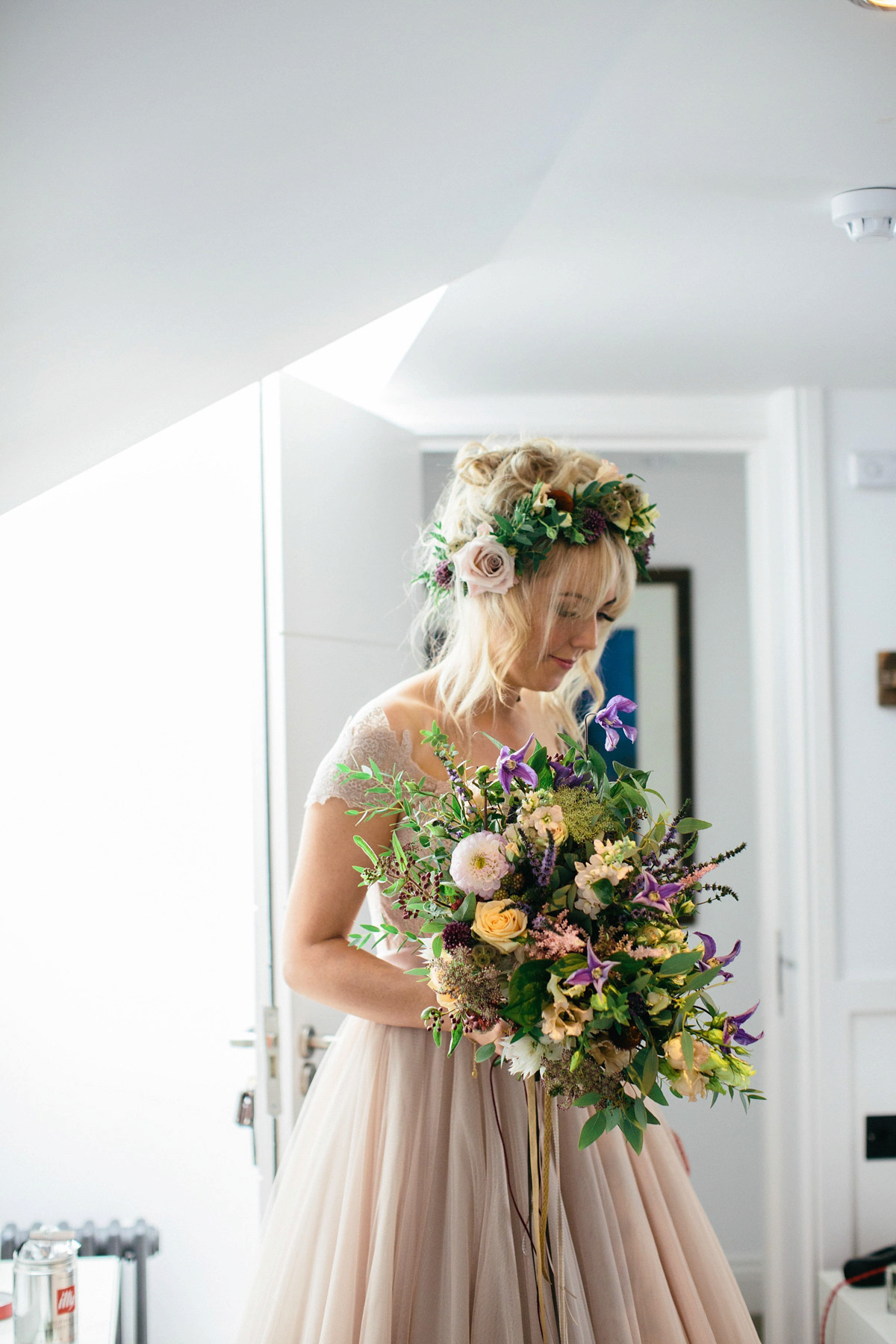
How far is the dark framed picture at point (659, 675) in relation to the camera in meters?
3.62

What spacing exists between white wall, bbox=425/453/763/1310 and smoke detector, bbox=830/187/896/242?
5.98 feet

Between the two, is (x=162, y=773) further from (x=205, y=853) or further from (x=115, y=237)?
(x=115, y=237)

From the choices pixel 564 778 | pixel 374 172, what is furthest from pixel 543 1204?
pixel 374 172

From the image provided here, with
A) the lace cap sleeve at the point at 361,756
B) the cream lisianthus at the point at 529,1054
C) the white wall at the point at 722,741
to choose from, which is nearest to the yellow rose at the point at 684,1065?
the cream lisianthus at the point at 529,1054

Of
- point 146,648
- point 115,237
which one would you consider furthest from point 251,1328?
point 146,648

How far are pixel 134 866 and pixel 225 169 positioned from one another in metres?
1.93

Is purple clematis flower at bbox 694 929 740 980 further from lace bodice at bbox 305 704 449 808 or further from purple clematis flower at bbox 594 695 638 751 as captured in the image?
lace bodice at bbox 305 704 449 808

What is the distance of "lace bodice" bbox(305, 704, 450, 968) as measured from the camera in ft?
4.78

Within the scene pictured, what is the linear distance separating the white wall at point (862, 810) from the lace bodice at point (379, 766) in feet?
4.98

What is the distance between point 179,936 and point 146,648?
0.70 m

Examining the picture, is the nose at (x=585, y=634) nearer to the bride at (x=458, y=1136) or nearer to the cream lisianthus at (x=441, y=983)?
the bride at (x=458, y=1136)

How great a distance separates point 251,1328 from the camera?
1.42m

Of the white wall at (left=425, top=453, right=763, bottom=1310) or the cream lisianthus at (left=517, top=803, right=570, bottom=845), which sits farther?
the white wall at (left=425, top=453, right=763, bottom=1310)

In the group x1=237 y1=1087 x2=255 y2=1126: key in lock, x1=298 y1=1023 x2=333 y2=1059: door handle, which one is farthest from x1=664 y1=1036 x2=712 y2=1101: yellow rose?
x1=237 y1=1087 x2=255 y2=1126: key in lock
